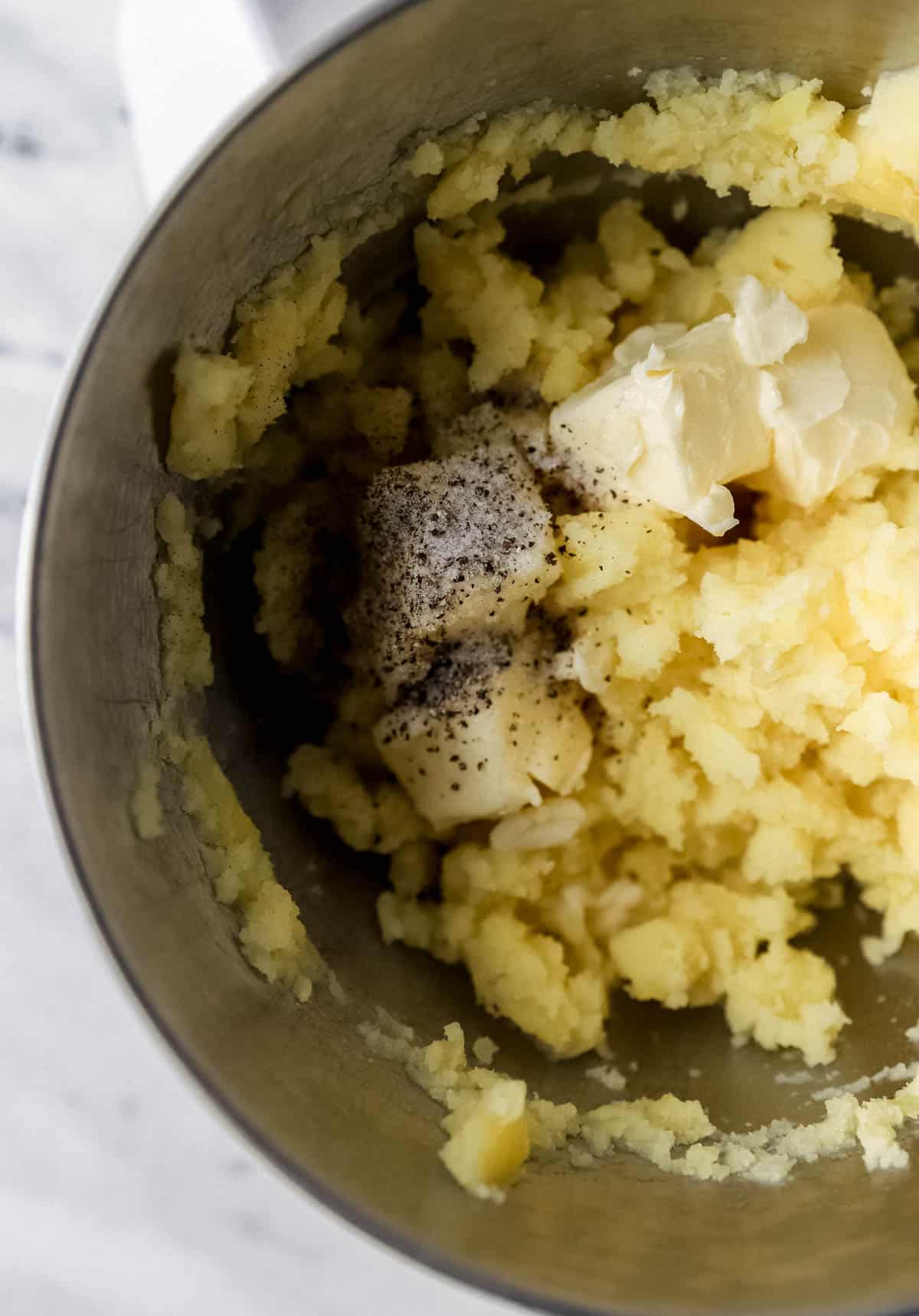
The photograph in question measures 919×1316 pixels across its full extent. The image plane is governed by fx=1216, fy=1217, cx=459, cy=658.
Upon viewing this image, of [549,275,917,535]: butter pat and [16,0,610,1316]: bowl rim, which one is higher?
[549,275,917,535]: butter pat

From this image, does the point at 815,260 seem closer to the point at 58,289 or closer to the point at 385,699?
the point at 385,699

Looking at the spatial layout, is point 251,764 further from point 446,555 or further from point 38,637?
point 38,637

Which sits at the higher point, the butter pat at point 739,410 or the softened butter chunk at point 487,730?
the butter pat at point 739,410

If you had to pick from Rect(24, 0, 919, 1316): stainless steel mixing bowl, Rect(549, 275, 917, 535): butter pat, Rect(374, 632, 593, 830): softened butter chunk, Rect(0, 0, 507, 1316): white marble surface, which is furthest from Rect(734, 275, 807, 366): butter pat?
Rect(0, 0, 507, 1316): white marble surface

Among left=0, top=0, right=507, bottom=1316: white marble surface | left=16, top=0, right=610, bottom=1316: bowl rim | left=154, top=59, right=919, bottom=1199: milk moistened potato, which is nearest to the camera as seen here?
left=16, top=0, right=610, bottom=1316: bowl rim

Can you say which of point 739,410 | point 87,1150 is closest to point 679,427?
point 739,410

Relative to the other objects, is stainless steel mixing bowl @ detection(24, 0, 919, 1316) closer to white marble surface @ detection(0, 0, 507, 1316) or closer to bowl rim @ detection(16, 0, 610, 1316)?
bowl rim @ detection(16, 0, 610, 1316)

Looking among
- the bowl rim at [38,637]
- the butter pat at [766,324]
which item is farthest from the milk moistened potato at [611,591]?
the bowl rim at [38,637]

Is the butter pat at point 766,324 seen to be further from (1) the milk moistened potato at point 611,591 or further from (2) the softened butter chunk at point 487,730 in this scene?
(2) the softened butter chunk at point 487,730
